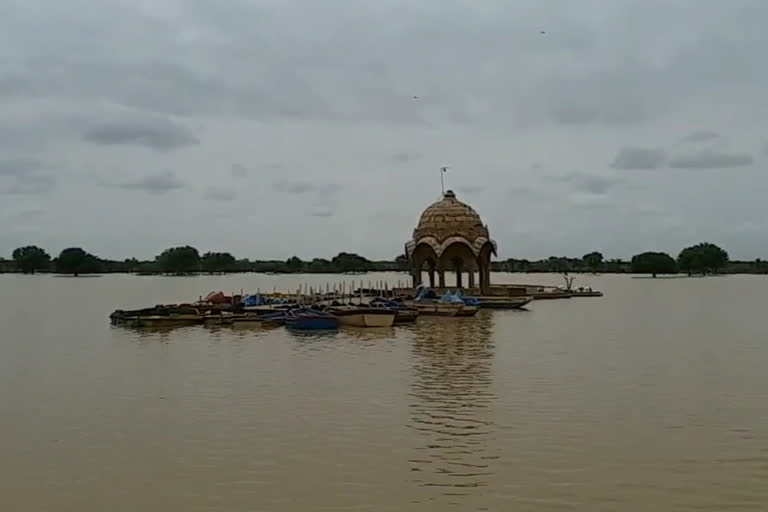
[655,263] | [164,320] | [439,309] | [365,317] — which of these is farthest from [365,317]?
[655,263]

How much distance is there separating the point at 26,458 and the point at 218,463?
2.94 meters

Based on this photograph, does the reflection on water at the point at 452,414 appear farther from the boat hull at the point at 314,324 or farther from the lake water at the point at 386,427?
the boat hull at the point at 314,324

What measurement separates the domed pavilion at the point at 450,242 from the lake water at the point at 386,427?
69.2ft

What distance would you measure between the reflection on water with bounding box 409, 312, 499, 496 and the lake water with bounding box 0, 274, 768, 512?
0.17 feet

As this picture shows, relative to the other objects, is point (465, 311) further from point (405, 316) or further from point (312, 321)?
point (312, 321)

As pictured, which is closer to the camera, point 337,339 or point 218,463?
point 218,463

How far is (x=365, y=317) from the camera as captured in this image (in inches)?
1423

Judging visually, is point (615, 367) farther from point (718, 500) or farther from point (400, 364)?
point (718, 500)

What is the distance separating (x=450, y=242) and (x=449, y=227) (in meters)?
1.06

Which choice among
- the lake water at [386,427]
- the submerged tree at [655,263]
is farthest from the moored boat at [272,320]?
the submerged tree at [655,263]

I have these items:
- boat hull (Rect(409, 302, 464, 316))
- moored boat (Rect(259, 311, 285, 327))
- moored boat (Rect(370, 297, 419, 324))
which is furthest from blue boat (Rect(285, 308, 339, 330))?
boat hull (Rect(409, 302, 464, 316))

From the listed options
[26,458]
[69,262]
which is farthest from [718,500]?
Answer: [69,262]

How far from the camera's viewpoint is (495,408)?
53.2 ft

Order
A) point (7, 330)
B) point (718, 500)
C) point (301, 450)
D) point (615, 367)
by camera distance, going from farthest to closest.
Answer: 1. point (7, 330)
2. point (615, 367)
3. point (301, 450)
4. point (718, 500)
